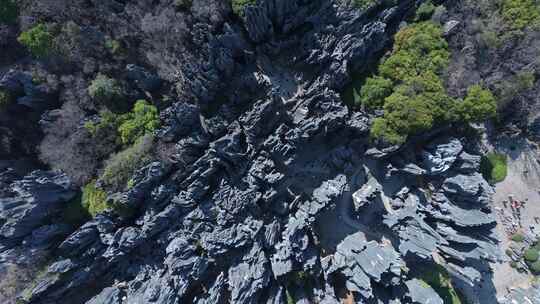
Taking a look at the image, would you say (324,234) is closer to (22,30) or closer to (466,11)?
(466,11)

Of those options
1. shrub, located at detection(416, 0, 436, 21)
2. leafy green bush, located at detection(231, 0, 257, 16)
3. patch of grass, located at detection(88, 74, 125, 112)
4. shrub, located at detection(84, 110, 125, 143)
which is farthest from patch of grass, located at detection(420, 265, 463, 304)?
patch of grass, located at detection(88, 74, 125, 112)

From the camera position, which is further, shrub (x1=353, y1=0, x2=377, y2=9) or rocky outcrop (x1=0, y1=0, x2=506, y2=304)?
shrub (x1=353, y1=0, x2=377, y2=9)

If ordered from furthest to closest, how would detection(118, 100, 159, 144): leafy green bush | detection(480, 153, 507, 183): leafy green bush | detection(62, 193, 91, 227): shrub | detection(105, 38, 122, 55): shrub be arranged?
detection(480, 153, 507, 183): leafy green bush < detection(105, 38, 122, 55): shrub < detection(62, 193, 91, 227): shrub < detection(118, 100, 159, 144): leafy green bush

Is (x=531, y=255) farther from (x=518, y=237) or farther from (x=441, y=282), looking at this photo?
(x=441, y=282)

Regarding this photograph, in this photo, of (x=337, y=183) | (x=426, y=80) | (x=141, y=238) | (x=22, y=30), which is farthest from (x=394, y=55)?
(x=22, y=30)

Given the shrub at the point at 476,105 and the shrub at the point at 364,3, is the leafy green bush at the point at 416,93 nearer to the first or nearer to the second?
the shrub at the point at 476,105

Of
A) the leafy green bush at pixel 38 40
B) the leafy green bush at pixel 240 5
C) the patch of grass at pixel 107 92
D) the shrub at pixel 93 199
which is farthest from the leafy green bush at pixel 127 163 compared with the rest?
the leafy green bush at pixel 240 5

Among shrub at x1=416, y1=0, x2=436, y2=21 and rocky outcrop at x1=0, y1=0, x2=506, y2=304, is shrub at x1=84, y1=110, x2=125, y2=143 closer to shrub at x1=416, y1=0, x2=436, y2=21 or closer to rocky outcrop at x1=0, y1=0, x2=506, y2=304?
rocky outcrop at x1=0, y1=0, x2=506, y2=304
